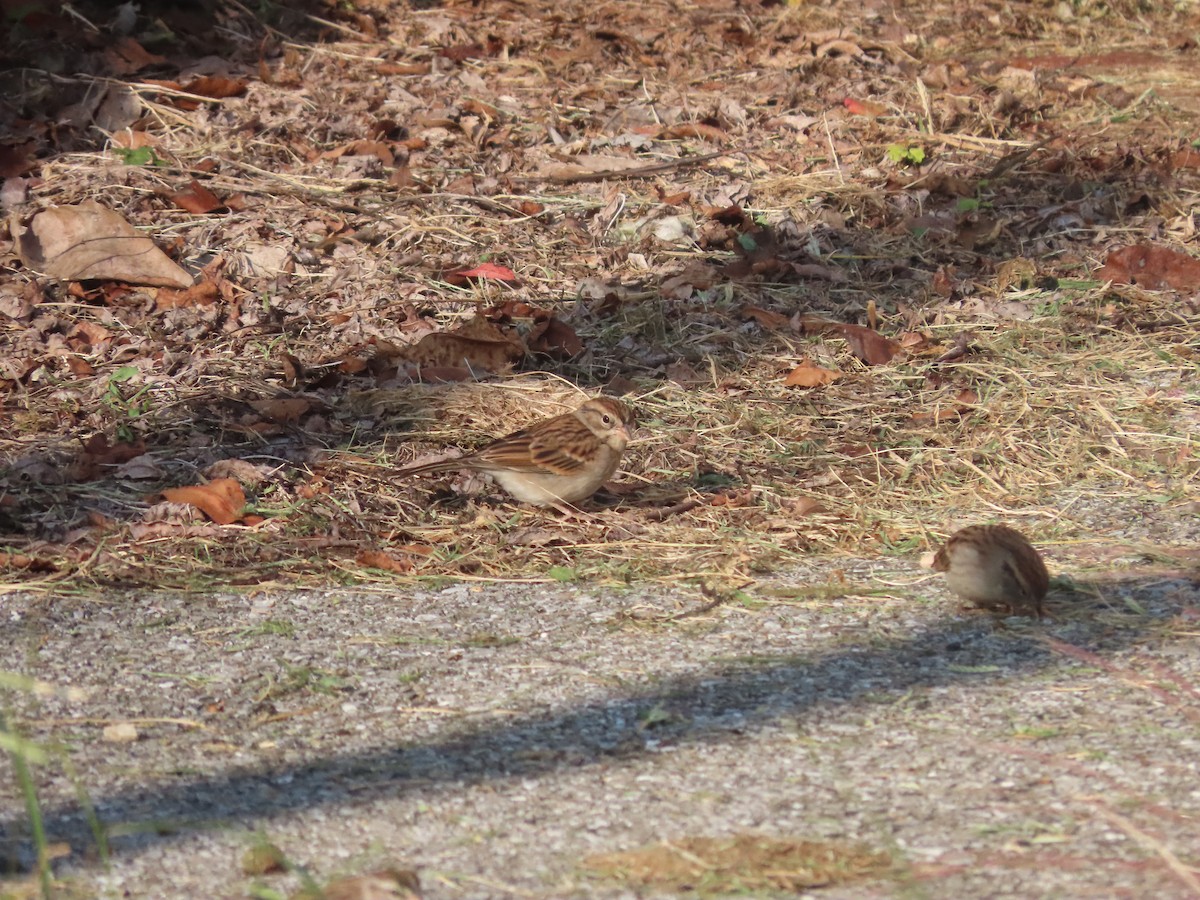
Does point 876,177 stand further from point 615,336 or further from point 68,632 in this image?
point 68,632

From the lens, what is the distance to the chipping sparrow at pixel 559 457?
6488 millimetres

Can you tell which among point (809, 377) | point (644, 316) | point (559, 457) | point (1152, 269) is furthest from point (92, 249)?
point (1152, 269)

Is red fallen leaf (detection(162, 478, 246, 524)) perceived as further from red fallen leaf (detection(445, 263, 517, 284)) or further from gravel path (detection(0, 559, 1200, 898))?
red fallen leaf (detection(445, 263, 517, 284))

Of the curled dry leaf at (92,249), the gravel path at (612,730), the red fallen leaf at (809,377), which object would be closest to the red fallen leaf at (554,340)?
the red fallen leaf at (809,377)

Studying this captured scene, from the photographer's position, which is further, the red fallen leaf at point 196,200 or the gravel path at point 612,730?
the red fallen leaf at point 196,200

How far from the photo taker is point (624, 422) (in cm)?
665

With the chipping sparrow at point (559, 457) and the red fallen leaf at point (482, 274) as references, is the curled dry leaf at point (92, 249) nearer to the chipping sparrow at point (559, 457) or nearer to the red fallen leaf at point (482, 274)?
A: the red fallen leaf at point (482, 274)

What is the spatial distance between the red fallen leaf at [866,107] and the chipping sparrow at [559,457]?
204 inches

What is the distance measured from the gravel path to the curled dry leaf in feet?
11.3

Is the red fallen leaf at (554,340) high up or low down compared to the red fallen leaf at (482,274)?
down

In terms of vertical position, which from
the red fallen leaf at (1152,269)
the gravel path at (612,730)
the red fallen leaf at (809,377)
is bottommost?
the gravel path at (612,730)

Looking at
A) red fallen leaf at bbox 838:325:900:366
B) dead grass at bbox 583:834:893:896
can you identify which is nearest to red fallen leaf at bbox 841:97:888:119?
red fallen leaf at bbox 838:325:900:366

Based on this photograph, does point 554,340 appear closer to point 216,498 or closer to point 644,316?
point 644,316

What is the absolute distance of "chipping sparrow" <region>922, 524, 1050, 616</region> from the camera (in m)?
5.18
